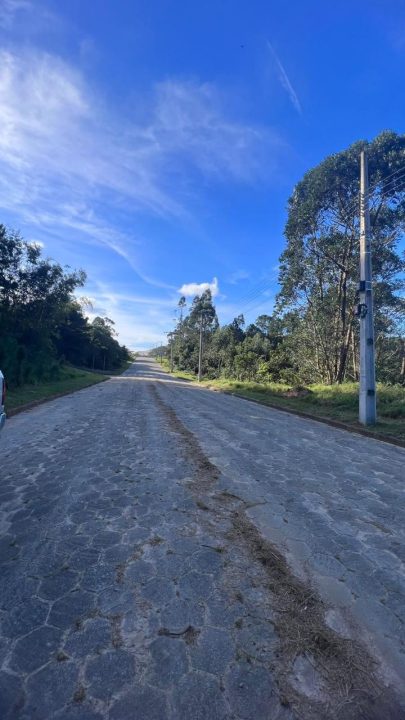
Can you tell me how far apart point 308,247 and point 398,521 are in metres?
18.3

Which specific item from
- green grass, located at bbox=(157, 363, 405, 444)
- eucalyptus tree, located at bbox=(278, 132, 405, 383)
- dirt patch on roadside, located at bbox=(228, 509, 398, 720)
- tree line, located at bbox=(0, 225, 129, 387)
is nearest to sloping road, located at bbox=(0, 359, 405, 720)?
dirt patch on roadside, located at bbox=(228, 509, 398, 720)

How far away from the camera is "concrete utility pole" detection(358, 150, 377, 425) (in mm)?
8993

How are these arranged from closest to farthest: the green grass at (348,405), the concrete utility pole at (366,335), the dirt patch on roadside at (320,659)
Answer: the dirt patch on roadside at (320,659)
the green grass at (348,405)
the concrete utility pole at (366,335)

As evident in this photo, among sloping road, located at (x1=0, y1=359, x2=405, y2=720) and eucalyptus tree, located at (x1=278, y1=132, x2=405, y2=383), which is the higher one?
eucalyptus tree, located at (x1=278, y1=132, x2=405, y2=383)

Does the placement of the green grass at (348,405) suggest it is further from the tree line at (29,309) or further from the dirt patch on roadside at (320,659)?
the tree line at (29,309)

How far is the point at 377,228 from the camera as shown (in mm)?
17781

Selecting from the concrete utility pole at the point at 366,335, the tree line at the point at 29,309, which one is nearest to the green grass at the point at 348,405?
the concrete utility pole at the point at 366,335

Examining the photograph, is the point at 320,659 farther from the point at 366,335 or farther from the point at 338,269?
the point at 338,269

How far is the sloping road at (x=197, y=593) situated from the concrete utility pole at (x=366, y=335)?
4.85 meters

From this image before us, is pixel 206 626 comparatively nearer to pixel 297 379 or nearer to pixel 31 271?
pixel 31 271

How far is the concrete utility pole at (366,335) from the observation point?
8993 millimetres

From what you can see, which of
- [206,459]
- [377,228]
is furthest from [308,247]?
[206,459]

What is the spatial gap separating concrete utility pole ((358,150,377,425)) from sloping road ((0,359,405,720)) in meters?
4.85

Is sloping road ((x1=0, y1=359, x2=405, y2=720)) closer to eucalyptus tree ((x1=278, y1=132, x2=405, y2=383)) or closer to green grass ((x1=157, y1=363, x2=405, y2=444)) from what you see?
green grass ((x1=157, y1=363, x2=405, y2=444))
